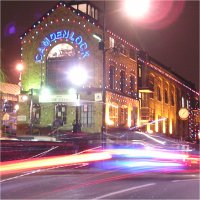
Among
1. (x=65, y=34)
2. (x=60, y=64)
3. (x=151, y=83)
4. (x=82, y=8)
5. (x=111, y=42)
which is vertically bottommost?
(x=151, y=83)

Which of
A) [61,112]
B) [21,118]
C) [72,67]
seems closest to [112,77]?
[72,67]

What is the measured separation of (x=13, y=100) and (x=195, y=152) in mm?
32116

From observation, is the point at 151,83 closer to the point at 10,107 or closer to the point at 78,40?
the point at 78,40

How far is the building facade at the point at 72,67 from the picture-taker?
1508 inches

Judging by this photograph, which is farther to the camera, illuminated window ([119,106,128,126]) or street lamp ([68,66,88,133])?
illuminated window ([119,106,128,126])

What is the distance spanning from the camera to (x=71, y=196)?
1076cm

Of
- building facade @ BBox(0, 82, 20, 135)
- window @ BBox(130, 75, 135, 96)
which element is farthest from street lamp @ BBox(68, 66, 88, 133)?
window @ BBox(130, 75, 135, 96)

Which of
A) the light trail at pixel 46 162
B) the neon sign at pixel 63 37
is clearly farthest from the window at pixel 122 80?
the light trail at pixel 46 162

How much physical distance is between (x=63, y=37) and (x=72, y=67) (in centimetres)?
293

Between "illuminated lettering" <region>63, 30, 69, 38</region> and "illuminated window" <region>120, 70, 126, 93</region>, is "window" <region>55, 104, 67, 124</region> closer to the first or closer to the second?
"illuminated lettering" <region>63, 30, 69, 38</region>

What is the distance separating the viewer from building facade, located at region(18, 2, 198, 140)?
38.3 metres

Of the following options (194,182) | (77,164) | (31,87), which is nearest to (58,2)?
(31,87)

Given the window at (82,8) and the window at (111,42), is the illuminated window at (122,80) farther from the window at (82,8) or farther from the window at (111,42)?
the window at (82,8)

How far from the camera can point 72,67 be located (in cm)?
3938
